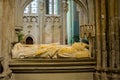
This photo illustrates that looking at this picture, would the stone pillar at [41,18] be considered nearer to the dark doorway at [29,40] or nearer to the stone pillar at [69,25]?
the dark doorway at [29,40]

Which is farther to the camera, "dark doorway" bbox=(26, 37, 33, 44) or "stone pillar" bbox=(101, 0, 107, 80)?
"dark doorway" bbox=(26, 37, 33, 44)

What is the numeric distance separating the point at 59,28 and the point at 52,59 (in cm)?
972

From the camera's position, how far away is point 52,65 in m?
6.42

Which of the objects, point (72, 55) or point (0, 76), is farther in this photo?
point (72, 55)

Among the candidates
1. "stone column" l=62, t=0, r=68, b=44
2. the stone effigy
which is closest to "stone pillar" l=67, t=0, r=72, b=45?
"stone column" l=62, t=0, r=68, b=44

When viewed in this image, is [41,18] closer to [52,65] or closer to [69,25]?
[69,25]

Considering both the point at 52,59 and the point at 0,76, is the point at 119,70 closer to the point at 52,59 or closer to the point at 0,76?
the point at 52,59

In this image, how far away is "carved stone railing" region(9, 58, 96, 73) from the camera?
632cm

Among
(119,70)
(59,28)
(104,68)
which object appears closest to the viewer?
(119,70)

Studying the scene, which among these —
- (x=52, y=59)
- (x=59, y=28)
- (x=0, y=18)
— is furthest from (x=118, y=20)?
(x=59, y=28)

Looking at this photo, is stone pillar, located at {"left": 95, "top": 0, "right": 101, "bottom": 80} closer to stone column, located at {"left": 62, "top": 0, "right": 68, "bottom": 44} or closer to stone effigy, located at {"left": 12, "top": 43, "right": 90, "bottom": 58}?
stone effigy, located at {"left": 12, "top": 43, "right": 90, "bottom": 58}

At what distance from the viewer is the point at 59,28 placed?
16.1 m

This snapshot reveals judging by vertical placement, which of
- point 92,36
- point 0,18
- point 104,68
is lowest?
point 104,68

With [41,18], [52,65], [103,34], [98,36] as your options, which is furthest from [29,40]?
[103,34]
